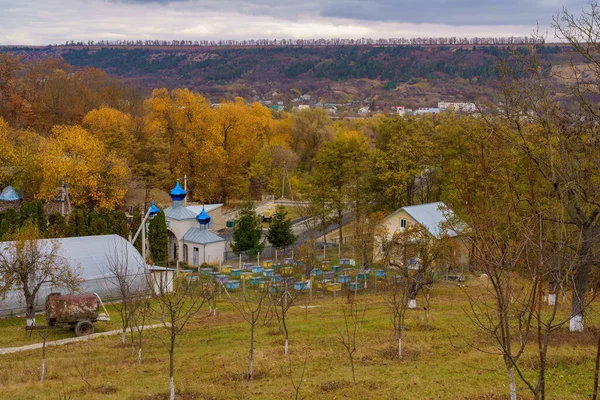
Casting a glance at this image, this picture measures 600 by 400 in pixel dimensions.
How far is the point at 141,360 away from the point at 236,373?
12.4 feet

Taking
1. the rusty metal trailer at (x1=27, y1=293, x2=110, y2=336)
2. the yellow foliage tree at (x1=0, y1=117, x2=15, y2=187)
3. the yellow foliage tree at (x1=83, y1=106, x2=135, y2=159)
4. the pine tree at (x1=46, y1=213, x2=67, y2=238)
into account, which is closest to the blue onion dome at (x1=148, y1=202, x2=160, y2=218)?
the pine tree at (x1=46, y1=213, x2=67, y2=238)

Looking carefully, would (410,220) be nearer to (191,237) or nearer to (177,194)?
(191,237)

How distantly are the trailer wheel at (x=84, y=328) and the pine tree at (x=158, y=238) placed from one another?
582 inches

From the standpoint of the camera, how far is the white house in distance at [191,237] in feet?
127

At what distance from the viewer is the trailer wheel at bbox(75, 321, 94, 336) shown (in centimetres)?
2243

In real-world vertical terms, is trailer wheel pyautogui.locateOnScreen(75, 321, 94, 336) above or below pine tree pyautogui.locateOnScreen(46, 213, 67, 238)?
below

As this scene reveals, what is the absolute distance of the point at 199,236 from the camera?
127ft

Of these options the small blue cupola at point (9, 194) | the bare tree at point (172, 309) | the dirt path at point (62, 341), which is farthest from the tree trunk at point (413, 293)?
the small blue cupola at point (9, 194)

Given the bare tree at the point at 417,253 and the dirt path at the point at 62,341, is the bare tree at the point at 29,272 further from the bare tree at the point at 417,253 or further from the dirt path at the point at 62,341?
the bare tree at the point at 417,253

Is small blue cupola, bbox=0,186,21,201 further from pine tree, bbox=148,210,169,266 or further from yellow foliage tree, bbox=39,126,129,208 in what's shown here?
pine tree, bbox=148,210,169,266

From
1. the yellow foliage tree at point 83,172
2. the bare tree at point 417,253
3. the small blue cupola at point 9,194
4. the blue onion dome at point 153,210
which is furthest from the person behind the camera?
the small blue cupola at point 9,194

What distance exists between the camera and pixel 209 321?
24.6m

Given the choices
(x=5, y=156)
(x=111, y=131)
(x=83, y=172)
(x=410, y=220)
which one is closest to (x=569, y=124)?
(x=410, y=220)

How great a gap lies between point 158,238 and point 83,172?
826 centimetres
